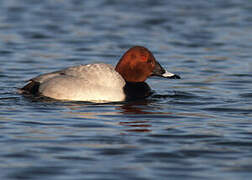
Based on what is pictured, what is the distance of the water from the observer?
602 cm

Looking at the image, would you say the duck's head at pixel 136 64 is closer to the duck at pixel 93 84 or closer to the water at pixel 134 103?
the duck at pixel 93 84

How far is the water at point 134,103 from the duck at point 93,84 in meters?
0.18

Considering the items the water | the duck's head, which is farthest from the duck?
the water

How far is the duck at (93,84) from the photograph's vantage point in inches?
353

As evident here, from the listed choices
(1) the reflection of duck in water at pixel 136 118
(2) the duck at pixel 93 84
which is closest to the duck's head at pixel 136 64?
(2) the duck at pixel 93 84

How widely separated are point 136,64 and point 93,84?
98 centimetres

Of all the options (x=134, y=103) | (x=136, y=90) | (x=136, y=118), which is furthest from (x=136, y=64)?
(x=136, y=118)

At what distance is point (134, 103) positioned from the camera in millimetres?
9125

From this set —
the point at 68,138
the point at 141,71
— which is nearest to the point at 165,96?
the point at 141,71

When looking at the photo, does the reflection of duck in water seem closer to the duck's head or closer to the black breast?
the black breast

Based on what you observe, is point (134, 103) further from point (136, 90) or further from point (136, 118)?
point (136, 118)

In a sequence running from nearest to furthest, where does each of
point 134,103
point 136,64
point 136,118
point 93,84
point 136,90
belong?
1. point 136,118
2. point 93,84
3. point 134,103
4. point 136,90
5. point 136,64

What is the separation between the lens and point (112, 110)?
28.0 feet

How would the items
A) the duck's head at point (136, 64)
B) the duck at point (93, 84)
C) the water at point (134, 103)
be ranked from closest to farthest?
the water at point (134, 103)
the duck at point (93, 84)
the duck's head at point (136, 64)
